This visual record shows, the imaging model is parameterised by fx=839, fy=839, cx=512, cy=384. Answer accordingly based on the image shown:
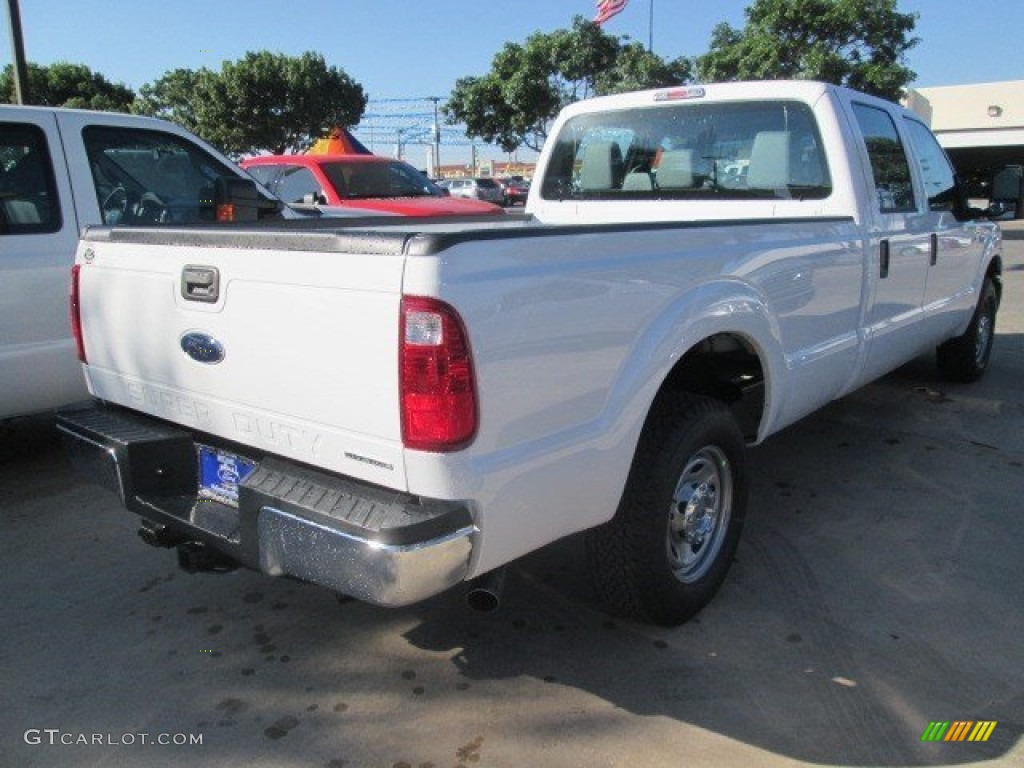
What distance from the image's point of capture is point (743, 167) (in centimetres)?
411

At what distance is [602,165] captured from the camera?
4551mm

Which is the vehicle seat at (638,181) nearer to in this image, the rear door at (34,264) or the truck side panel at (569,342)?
the truck side panel at (569,342)

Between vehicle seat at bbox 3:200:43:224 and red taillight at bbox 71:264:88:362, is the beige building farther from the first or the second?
red taillight at bbox 71:264:88:362

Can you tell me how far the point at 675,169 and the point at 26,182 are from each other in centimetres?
334

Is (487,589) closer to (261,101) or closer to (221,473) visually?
(221,473)

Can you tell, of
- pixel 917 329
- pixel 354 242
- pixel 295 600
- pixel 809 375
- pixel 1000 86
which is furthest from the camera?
pixel 1000 86

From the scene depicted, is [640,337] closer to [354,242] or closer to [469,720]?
[354,242]

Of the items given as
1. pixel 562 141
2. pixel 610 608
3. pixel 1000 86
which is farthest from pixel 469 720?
pixel 1000 86

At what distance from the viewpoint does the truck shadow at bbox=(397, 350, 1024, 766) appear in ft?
8.14

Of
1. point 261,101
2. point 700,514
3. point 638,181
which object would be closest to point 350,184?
point 638,181

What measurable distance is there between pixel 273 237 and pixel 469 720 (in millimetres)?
1492

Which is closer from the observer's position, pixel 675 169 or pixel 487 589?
pixel 487 589

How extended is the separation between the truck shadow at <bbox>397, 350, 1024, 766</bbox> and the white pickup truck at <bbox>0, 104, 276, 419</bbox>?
2586 mm

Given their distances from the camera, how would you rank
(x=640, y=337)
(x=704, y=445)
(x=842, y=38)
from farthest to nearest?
(x=842, y=38)
(x=704, y=445)
(x=640, y=337)
